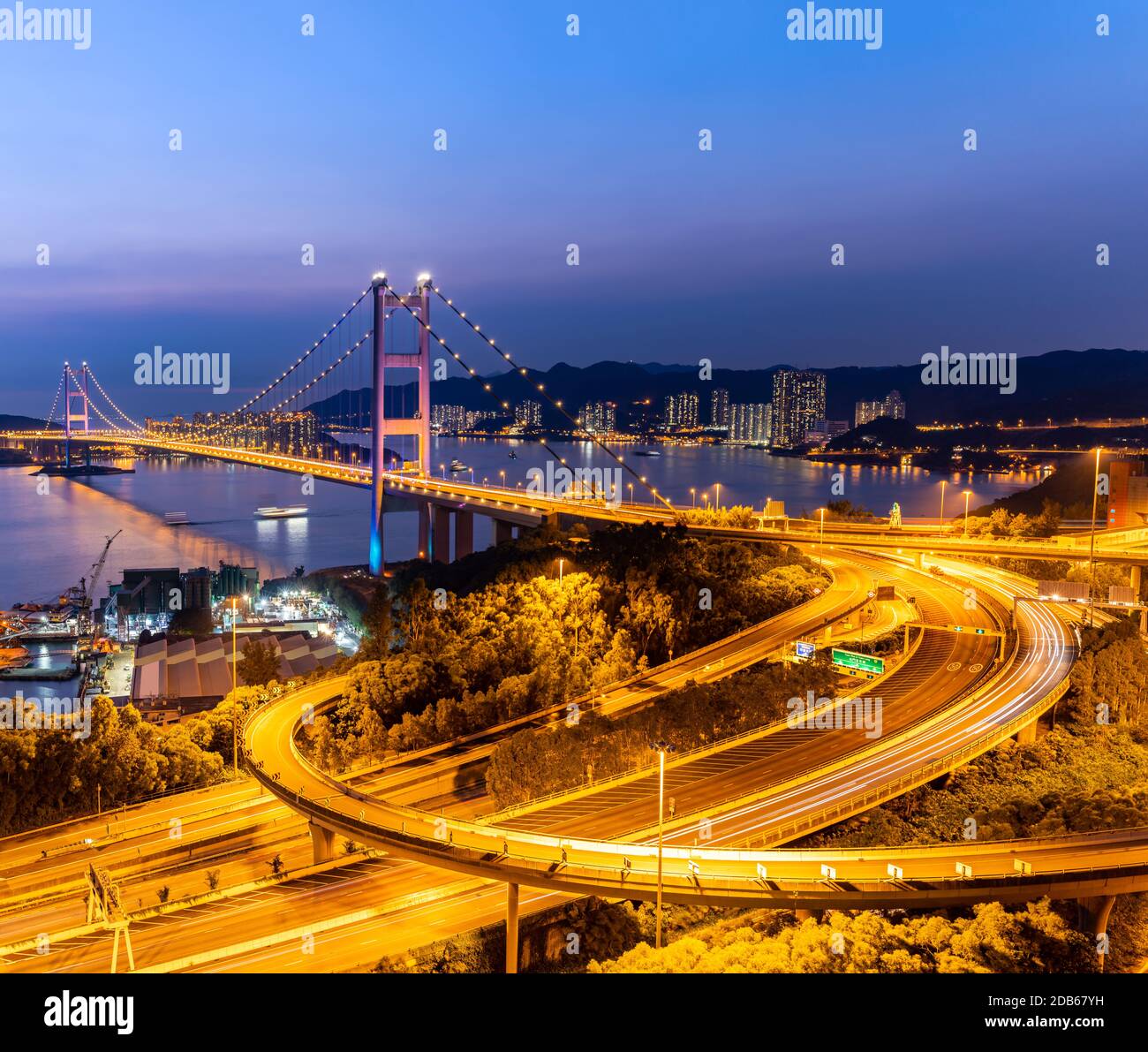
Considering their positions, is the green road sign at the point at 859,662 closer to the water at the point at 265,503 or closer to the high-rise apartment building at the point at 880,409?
the water at the point at 265,503

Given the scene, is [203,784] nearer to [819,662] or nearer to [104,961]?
[104,961]

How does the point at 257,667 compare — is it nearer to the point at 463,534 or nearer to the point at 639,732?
the point at 639,732

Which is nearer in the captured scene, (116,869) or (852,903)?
(852,903)

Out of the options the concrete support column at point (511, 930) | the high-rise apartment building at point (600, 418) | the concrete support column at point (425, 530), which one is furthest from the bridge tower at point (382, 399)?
the high-rise apartment building at point (600, 418)

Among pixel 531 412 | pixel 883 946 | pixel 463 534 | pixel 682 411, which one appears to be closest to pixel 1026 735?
pixel 883 946

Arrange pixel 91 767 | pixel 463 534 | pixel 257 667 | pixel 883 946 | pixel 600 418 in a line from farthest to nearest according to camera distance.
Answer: pixel 600 418, pixel 463 534, pixel 257 667, pixel 91 767, pixel 883 946

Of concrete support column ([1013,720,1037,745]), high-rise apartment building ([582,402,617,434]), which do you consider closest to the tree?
concrete support column ([1013,720,1037,745])
